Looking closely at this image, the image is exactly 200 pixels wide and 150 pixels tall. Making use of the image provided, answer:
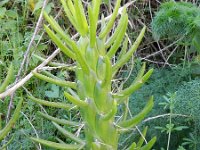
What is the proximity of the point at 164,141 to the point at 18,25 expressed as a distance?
100cm

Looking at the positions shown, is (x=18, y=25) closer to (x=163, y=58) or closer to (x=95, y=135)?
(x=163, y=58)

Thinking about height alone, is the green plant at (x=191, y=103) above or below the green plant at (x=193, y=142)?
above

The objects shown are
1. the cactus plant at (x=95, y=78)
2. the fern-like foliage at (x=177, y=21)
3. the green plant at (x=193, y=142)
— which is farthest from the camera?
the fern-like foliage at (x=177, y=21)

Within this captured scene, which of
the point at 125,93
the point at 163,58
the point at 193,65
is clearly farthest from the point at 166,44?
the point at 125,93

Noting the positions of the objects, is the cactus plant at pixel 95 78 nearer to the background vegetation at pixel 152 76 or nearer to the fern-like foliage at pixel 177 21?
the background vegetation at pixel 152 76

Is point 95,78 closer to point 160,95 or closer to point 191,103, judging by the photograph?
point 191,103

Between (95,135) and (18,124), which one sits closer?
(95,135)

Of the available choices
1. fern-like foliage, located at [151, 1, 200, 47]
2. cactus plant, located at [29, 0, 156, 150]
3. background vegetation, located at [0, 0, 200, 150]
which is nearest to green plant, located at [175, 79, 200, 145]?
Result: background vegetation, located at [0, 0, 200, 150]

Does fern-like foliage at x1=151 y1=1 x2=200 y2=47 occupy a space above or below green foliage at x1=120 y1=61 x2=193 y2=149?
above

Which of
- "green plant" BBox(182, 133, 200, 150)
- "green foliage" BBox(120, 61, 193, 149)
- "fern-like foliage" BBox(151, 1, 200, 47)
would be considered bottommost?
"green plant" BBox(182, 133, 200, 150)

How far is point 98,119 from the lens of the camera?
4.28ft

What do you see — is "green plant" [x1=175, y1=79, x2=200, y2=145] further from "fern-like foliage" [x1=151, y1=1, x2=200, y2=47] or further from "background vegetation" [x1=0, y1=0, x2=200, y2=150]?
"fern-like foliage" [x1=151, y1=1, x2=200, y2=47]

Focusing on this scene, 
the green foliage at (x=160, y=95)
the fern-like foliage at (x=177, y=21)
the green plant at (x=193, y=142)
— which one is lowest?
the green plant at (x=193, y=142)

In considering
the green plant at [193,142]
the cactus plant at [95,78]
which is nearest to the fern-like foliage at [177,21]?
the green plant at [193,142]
